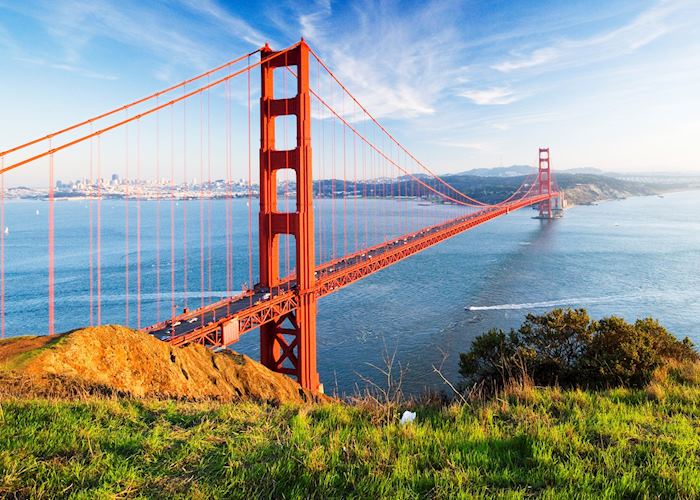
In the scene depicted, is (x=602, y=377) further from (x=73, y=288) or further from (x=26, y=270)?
(x=26, y=270)

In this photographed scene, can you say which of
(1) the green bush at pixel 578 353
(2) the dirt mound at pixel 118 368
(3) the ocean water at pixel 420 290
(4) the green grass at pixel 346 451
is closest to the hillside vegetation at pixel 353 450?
(4) the green grass at pixel 346 451

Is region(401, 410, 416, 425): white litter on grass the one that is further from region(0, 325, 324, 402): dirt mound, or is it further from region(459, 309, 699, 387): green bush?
region(459, 309, 699, 387): green bush

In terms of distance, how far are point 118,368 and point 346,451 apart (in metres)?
8.20

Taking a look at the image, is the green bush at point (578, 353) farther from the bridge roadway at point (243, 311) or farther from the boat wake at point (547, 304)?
the boat wake at point (547, 304)

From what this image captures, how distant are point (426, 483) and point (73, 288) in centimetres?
4093

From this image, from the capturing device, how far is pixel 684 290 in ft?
119

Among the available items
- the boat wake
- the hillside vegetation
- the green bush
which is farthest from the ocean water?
the hillside vegetation

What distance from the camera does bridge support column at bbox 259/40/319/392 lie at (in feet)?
64.1

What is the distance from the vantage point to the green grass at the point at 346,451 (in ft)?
9.81

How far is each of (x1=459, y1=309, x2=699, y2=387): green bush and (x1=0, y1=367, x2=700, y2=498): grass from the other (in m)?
4.31

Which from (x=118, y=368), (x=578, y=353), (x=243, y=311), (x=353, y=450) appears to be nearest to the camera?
(x=353, y=450)

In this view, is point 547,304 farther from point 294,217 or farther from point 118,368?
point 118,368

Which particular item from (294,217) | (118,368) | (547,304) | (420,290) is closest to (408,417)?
(118,368)

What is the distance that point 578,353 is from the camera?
48.1ft
